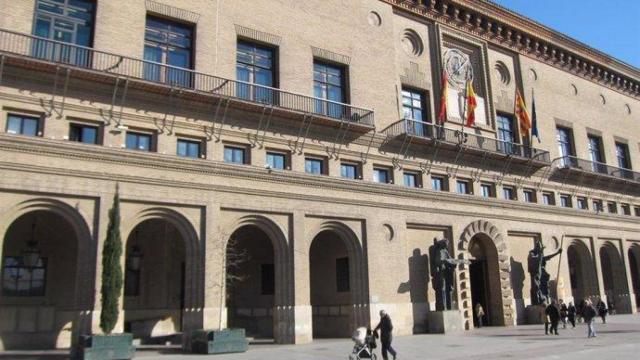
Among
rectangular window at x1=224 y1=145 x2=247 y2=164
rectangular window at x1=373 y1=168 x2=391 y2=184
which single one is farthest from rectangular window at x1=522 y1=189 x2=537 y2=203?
rectangular window at x1=224 y1=145 x2=247 y2=164

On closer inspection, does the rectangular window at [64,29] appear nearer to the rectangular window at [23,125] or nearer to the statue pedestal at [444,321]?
the rectangular window at [23,125]

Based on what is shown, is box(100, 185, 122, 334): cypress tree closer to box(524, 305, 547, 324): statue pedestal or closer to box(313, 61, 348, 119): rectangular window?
box(313, 61, 348, 119): rectangular window

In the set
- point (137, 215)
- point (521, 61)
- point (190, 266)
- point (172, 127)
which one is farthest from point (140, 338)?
point (521, 61)

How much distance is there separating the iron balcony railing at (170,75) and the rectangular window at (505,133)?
34.9 feet

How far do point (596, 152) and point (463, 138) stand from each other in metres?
16.7

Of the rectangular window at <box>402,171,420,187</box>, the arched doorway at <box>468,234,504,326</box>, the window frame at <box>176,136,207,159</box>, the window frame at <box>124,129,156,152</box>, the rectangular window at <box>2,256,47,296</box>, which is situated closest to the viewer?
the window frame at <box>124,129,156,152</box>

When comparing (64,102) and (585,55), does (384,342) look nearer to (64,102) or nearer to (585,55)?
(64,102)

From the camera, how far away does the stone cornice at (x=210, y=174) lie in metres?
20.0

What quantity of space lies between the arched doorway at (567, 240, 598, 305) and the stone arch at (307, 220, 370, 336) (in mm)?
18572

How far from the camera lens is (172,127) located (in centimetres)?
2314

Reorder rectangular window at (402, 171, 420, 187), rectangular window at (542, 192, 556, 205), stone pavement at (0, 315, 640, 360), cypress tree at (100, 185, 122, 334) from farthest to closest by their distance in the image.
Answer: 1. rectangular window at (542, 192, 556, 205)
2. rectangular window at (402, 171, 420, 187)
3. cypress tree at (100, 185, 122, 334)
4. stone pavement at (0, 315, 640, 360)

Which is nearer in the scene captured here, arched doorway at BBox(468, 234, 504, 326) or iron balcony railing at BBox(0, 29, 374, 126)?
iron balcony railing at BBox(0, 29, 374, 126)

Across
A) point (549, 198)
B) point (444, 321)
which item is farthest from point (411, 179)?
point (549, 198)

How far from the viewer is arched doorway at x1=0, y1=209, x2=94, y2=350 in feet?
74.2
